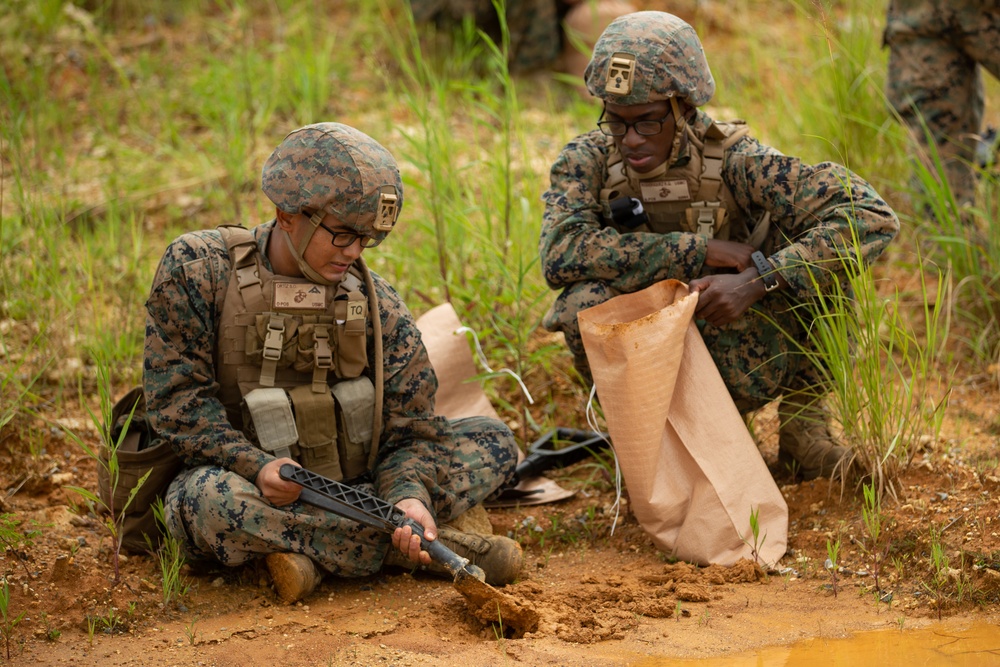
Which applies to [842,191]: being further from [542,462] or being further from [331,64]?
[331,64]

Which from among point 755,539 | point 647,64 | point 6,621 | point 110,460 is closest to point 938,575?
point 755,539

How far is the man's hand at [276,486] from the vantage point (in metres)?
3.02

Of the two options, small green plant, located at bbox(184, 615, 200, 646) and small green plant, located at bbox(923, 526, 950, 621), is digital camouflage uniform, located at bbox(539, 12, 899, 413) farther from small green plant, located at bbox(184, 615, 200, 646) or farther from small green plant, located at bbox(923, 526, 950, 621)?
small green plant, located at bbox(184, 615, 200, 646)

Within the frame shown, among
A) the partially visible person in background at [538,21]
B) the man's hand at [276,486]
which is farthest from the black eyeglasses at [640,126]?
the partially visible person in background at [538,21]

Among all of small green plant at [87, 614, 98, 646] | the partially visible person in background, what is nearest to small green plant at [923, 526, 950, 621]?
small green plant at [87, 614, 98, 646]

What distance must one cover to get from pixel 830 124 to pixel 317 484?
138 inches

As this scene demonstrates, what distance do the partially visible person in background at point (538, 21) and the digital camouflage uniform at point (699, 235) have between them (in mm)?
4382

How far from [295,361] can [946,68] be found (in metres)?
3.33

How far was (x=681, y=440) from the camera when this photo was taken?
3229 mm

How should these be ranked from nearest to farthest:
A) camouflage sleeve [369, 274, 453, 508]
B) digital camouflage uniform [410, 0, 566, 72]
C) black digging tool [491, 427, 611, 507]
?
camouflage sleeve [369, 274, 453, 508]
black digging tool [491, 427, 611, 507]
digital camouflage uniform [410, 0, 566, 72]

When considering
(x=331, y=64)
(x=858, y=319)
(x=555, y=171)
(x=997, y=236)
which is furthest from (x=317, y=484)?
(x=331, y=64)

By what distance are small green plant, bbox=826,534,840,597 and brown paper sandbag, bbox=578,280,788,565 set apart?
0.13 meters

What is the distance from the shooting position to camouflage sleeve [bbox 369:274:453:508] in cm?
333

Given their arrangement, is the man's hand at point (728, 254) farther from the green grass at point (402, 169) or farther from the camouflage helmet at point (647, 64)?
the camouflage helmet at point (647, 64)
